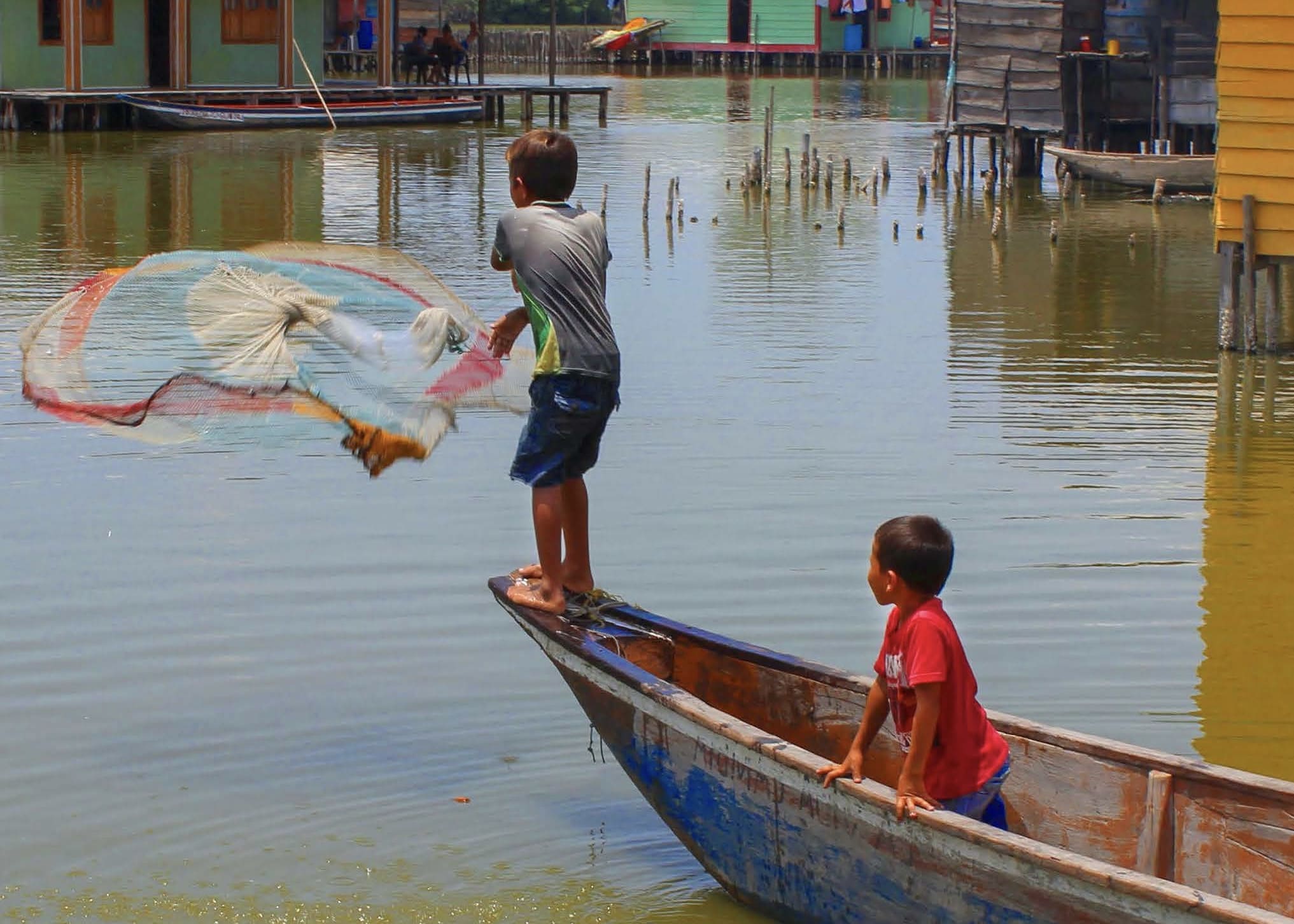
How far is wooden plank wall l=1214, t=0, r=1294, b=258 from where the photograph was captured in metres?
11.9

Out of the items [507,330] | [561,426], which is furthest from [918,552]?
[507,330]

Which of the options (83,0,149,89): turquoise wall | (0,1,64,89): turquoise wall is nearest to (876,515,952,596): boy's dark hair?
(0,1,64,89): turquoise wall

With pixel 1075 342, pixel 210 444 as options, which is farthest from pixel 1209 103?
pixel 210 444

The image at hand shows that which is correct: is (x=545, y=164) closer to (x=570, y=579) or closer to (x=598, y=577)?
(x=570, y=579)

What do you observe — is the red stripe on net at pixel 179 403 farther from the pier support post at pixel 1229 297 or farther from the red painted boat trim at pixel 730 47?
the red painted boat trim at pixel 730 47

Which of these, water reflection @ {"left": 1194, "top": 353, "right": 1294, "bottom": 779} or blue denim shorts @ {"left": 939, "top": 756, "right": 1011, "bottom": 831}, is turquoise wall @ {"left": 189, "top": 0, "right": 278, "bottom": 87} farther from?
blue denim shorts @ {"left": 939, "top": 756, "right": 1011, "bottom": 831}

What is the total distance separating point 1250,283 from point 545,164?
852 cm

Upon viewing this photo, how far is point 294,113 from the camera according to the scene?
1332 inches

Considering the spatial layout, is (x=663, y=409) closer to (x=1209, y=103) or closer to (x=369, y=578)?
(x=369, y=578)

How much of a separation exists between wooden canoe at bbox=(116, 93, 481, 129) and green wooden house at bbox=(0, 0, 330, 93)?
1.24m

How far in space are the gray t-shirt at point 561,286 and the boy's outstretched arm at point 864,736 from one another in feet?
4.51

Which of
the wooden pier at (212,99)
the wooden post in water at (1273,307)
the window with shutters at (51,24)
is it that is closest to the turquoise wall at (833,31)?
the wooden pier at (212,99)

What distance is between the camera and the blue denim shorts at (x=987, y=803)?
456 cm

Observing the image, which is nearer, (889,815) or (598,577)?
(889,815)
